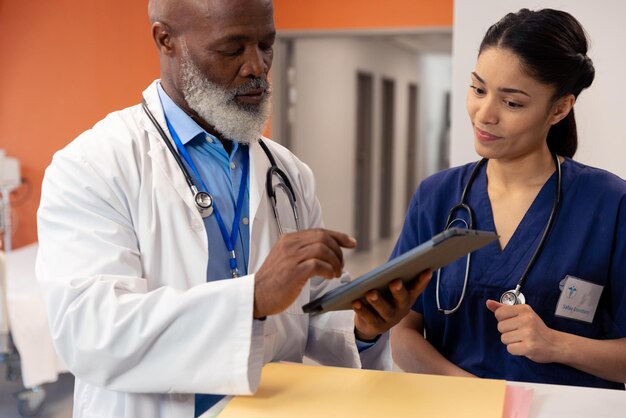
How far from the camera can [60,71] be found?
5.09 metres

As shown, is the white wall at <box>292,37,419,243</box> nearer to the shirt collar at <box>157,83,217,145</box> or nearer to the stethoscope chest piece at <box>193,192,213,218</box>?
the shirt collar at <box>157,83,217,145</box>

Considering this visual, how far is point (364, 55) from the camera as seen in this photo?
7496 mm

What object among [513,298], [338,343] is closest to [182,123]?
[338,343]

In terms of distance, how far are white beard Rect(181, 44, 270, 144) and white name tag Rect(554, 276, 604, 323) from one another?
0.56m

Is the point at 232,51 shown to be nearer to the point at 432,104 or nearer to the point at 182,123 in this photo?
the point at 182,123

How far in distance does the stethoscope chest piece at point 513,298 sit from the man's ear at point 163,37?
67 cm

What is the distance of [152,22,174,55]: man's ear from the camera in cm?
125

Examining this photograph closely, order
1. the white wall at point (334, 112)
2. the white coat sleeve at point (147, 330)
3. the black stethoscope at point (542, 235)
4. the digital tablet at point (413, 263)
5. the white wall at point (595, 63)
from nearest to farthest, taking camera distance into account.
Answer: the digital tablet at point (413, 263) → the white coat sleeve at point (147, 330) → the black stethoscope at point (542, 235) → the white wall at point (595, 63) → the white wall at point (334, 112)

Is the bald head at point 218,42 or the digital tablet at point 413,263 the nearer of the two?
the digital tablet at point 413,263

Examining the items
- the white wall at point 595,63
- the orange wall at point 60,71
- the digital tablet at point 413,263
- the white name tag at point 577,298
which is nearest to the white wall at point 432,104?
the orange wall at point 60,71

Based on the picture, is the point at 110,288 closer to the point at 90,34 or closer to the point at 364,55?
the point at 90,34

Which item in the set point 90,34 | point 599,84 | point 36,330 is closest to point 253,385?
point 599,84

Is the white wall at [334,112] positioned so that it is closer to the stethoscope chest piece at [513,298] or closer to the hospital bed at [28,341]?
→ the hospital bed at [28,341]

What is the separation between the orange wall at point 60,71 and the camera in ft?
16.3
